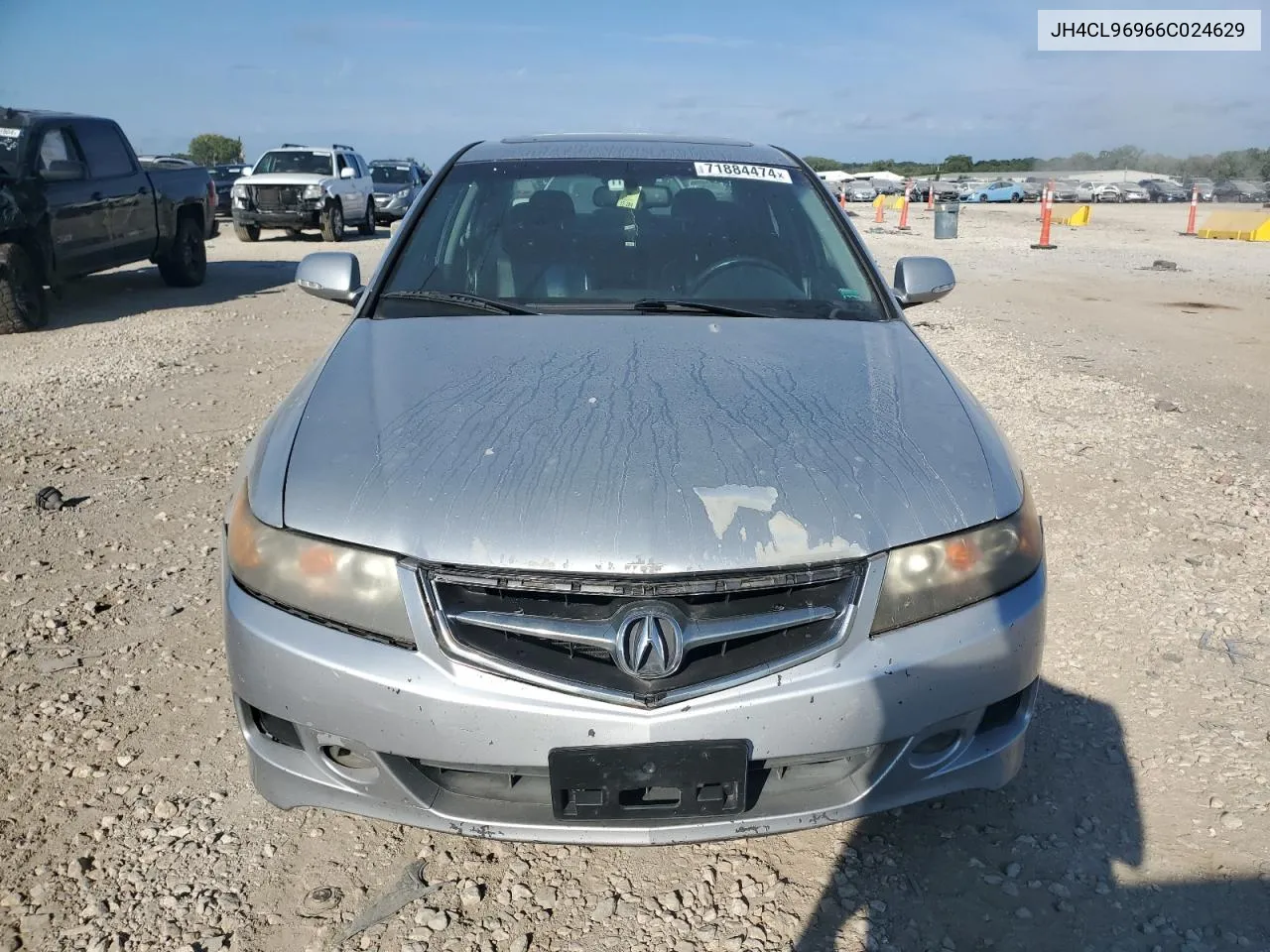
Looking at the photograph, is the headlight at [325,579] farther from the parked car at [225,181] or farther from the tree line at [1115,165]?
the tree line at [1115,165]

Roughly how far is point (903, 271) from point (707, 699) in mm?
2157

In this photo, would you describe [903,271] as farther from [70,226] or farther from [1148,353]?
[70,226]

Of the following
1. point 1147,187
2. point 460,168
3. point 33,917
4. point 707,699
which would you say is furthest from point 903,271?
point 1147,187

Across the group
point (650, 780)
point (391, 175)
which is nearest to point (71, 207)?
point (650, 780)

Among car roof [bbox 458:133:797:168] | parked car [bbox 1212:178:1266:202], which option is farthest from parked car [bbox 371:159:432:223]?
parked car [bbox 1212:178:1266:202]

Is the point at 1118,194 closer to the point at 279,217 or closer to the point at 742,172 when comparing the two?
the point at 279,217

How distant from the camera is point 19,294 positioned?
867 centimetres

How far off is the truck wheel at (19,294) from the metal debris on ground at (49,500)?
5.10m

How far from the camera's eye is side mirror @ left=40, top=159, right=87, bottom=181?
8.91 m

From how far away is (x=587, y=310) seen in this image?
2.97 metres

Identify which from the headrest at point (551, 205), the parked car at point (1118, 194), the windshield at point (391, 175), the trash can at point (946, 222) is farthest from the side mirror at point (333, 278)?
the parked car at point (1118, 194)

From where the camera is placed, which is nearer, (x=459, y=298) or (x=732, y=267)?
(x=459, y=298)

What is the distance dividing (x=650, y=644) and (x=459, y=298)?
1573 mm

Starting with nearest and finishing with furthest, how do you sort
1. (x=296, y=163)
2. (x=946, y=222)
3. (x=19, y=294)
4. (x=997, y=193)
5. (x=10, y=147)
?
(x=19, y=294), (x=10, y=147), (x=296, y=163), (x=946, y=222), (x=997, y=193)
